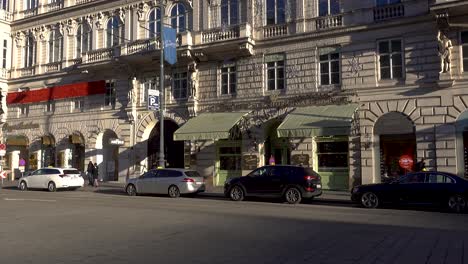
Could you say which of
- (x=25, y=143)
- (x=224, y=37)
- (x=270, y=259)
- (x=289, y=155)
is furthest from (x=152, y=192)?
(x=25, y=143)

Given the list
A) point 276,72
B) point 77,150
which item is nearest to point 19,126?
point 77,150

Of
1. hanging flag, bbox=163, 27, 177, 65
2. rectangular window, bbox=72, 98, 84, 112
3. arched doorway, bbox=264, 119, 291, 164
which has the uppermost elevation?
hanging flag, bbox=163, 27, 177, 65

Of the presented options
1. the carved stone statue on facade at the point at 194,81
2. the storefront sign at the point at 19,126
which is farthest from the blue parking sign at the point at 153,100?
the storefront sign at the point at 19,126

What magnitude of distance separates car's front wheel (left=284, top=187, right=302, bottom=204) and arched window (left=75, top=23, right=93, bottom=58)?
2216cm

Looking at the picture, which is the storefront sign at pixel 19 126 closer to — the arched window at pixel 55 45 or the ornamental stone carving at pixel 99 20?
the arched window at pixel 55 45

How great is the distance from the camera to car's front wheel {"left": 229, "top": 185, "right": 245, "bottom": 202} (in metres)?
20.4

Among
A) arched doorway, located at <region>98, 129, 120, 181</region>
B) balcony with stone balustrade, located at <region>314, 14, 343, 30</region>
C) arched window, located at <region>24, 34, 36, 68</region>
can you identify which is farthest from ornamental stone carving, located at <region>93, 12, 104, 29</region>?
balcony with stone balustrade, located at <region>314, 14, 343, 30</region>

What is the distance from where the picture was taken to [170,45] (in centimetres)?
2752

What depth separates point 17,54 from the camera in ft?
127

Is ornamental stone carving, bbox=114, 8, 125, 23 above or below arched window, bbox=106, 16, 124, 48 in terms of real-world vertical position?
above

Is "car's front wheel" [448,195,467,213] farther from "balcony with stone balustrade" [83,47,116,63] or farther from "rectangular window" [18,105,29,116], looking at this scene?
"rectangular window" [18,105,29,116]

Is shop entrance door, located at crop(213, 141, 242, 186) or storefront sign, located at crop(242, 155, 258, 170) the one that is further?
shop entrance door, located at crop(213, 141, 242, 186)

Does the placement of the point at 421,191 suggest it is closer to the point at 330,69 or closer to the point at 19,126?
the point at 330,69

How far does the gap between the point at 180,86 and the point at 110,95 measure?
244 inches
